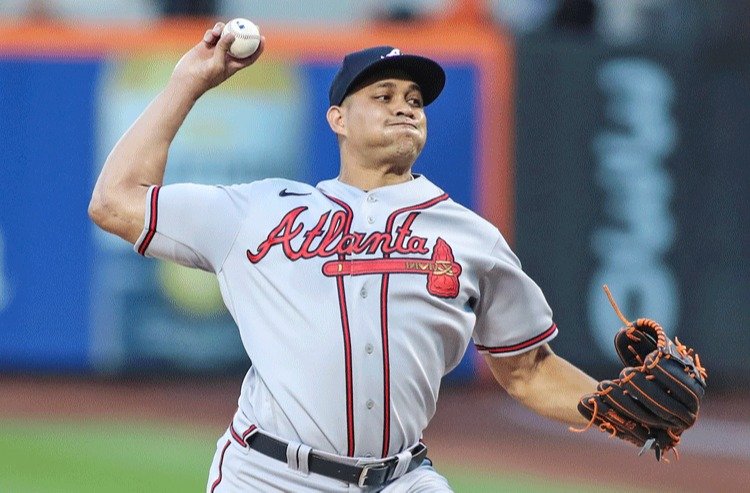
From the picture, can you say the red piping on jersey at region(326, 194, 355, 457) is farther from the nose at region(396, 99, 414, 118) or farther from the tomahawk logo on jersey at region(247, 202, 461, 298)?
the nose at region(396, 99, 414, 118)

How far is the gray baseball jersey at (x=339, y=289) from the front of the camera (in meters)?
4.05

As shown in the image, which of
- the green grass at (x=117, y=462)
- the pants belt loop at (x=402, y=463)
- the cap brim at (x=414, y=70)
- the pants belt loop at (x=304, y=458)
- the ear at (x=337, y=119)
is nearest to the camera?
the pants belt loop at (x=304, y=458)

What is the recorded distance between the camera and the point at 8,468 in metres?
8.41

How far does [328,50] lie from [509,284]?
7273 mm

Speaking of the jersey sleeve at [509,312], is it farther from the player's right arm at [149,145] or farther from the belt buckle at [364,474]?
the player's right arm at [149,145]

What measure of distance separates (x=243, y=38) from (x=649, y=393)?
5.15 feet

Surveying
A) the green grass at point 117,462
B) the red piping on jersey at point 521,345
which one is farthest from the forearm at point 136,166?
the green grass at point 117,462

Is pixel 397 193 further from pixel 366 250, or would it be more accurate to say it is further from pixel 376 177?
pixel 366 250

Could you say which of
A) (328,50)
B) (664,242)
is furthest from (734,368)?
(328,50)


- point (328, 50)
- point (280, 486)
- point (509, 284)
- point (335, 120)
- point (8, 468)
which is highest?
point (328, 50)

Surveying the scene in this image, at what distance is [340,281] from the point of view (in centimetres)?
411

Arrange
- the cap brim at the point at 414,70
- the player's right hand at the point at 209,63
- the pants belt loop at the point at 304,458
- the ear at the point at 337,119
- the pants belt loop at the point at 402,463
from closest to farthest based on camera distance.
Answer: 1. the pants belt loop at the point at 304,458
2. the pants belt loop at the point at 402,463
3. the player's right hand at the point at 209,63
4. the cap brim at the point at 414,70
5. the ear at the point at 337,119

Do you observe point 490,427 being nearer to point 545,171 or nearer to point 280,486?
point 545,171

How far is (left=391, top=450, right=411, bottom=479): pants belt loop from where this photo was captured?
4.11m
